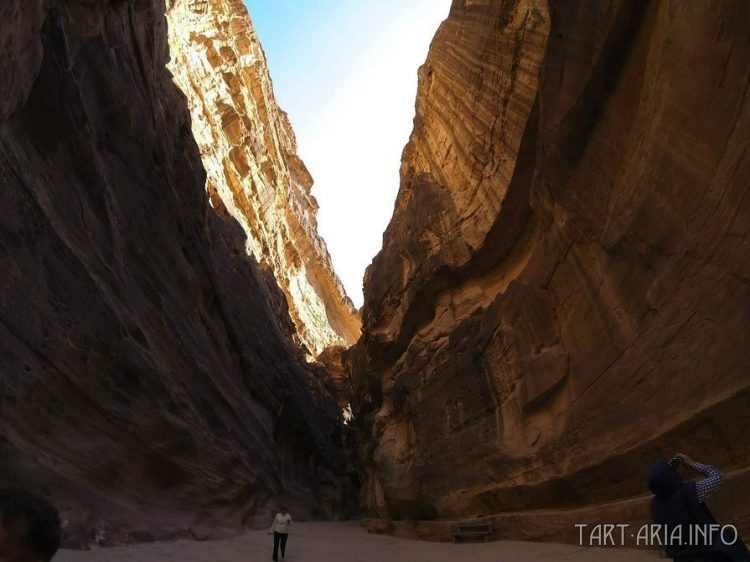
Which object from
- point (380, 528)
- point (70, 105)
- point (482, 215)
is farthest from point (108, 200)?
point (380, 528)

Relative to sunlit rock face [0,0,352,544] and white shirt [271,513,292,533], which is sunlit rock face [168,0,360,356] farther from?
white shirt [271,513,292,533]

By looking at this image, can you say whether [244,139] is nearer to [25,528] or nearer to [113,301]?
[113,301]

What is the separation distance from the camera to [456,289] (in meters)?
16.5

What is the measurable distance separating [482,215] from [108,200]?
1001cm

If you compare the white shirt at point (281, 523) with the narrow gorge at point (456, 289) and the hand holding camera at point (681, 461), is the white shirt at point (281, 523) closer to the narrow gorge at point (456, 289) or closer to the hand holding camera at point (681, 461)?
the narrow gorge at point (456, 289)

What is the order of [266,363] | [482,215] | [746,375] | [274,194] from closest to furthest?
[746,375]
[482,215]
[266,363]
[274,194]

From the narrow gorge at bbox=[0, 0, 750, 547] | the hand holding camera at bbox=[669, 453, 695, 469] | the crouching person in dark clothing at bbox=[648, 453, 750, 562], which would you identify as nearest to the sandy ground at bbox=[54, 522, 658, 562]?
the narrow gorge at bbox=[0, 0, 750, 547]

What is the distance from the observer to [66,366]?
30.6 ft

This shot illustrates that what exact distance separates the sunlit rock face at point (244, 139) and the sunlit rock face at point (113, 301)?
1074cm

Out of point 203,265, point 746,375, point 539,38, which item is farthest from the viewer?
point 203,265

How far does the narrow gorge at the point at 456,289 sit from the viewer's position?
294 inches

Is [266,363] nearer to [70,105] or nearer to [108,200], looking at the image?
[108,200]

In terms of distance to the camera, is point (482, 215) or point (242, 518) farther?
point (482, 215)

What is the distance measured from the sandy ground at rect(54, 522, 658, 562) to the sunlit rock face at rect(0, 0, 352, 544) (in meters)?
0.64
